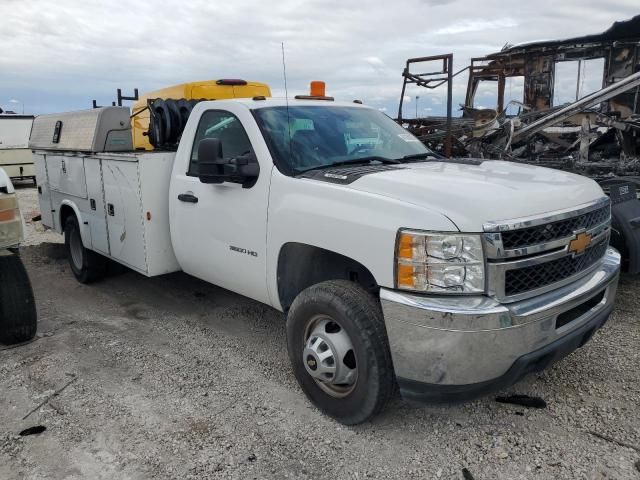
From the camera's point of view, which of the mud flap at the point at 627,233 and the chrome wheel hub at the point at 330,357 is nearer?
the chrome wheel hub at the point at 330,357

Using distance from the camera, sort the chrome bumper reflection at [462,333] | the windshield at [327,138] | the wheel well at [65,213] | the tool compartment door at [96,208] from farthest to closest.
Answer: the wheel well at [65,213] < the tool compartment door at [96,208] < the windshield at [327,138] < the chrome bumper reflection at [462,333]

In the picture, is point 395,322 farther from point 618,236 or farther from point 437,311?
point 618,236

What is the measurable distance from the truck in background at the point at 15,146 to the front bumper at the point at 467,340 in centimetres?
1650

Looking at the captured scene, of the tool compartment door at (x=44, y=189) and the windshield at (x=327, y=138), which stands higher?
the windshield at (x=327, y=138)

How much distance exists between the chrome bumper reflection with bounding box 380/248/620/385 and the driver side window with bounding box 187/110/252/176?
1.79 meters

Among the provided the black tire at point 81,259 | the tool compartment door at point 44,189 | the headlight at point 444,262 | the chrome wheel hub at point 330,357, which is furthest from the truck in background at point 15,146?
the headlight at point 444,262

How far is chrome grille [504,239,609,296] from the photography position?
106 inches

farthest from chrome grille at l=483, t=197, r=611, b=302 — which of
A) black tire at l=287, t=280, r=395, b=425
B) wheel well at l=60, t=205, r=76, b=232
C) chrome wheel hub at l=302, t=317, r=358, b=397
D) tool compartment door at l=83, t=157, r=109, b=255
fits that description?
wheel well at l=60, t=205, r=76, b=232

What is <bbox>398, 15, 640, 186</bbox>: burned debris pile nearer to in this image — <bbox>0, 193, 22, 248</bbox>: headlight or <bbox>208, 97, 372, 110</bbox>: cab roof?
<bbox>208, 97, 372, 110</bbox>: cab roof

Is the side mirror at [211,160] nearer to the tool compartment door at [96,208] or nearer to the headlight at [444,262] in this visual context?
the headlight at [444,262]

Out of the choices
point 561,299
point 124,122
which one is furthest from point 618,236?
point 124,122

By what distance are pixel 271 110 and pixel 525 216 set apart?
2048 mm

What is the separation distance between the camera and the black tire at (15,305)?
14.2 ft

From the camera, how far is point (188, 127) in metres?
4.42
